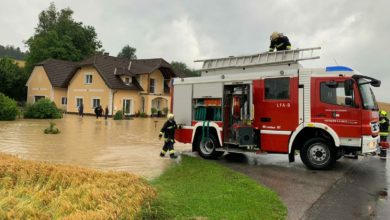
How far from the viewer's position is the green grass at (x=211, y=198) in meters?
5.68

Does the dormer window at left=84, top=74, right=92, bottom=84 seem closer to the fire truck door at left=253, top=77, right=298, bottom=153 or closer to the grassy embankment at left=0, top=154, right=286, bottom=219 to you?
the fire truck door at left=253, top=77, right=298, bottom=153

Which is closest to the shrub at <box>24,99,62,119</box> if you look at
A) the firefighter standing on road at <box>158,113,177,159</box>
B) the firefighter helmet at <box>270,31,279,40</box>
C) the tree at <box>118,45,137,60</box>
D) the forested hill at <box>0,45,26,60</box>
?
the firefighter standing on road at <box>158,113,177,159</box>

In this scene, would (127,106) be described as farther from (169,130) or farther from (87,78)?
(169,130)

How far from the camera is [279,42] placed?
474 inches

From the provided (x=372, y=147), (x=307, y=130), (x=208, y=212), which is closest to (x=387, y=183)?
(x=372, y=147)

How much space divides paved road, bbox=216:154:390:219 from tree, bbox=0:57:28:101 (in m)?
44.4

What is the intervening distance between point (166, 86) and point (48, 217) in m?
43.0

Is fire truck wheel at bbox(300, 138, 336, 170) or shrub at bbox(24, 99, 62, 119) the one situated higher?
shrub at bbox(24, 99, 62, 119)

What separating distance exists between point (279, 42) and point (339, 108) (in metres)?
3.23

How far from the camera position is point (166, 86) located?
A: 47.6 m

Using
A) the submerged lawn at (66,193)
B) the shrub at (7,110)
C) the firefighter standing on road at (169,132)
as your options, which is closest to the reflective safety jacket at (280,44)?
the firefighter standing on road at (169,132)

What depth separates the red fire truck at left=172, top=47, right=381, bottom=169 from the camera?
994 centimetres

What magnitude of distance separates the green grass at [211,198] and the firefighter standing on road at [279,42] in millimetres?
4850

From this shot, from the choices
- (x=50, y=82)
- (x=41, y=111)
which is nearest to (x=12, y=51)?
(x=50, y=82)
